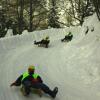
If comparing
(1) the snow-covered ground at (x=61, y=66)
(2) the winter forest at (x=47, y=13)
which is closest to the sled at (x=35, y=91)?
(1) the snow-covered ground at (x=61, y=66)

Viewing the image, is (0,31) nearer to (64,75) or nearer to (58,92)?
(64,75)

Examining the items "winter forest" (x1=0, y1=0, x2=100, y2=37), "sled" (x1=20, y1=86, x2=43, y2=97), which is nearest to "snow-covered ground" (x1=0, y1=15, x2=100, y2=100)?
"sled" (x1=20, y1=86, x2=43, y2=97)

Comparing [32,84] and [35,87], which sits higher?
[32,84]

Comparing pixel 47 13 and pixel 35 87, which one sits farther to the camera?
pixel 47 13

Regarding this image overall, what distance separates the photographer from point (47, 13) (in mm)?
42406

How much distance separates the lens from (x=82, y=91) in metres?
11.1

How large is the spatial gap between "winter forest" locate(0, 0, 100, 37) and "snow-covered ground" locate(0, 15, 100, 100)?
1679 cm

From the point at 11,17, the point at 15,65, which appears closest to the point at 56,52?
the point at 15,65

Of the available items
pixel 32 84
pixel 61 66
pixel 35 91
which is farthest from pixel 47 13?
pixel 32 84

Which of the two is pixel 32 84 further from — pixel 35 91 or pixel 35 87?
pixel 35 91

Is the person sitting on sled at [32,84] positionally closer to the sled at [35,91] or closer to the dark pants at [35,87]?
the dark pants at [35,87]

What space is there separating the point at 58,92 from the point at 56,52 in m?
8.18

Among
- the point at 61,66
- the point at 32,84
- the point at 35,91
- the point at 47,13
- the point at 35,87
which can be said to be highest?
the point at 47,13

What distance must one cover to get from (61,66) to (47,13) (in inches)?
1110
